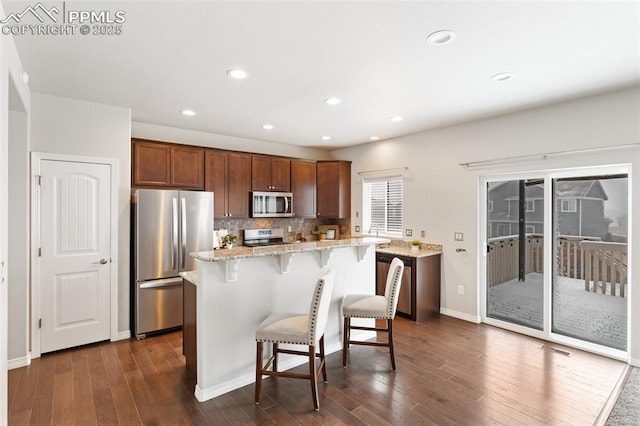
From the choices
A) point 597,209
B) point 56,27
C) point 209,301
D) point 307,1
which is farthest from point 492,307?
point 56,27

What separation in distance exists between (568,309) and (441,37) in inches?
134

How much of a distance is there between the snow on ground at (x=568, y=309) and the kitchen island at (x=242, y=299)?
2.40 metres

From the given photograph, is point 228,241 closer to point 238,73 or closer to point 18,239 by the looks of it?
point 18,239

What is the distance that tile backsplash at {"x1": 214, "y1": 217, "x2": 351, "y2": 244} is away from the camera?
534 centimetres

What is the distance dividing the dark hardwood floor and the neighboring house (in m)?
1.35

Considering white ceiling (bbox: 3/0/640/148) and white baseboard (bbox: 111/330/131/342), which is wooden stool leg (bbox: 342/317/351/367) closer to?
white ceiling (bbox: 3/0/640/148)

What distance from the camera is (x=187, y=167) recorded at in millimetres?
4531

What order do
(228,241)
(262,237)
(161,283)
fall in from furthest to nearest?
1. (262,237)
2. (228,241)
3. (161,283)

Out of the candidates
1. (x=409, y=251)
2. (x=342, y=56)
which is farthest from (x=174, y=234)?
(x=409, y=251)

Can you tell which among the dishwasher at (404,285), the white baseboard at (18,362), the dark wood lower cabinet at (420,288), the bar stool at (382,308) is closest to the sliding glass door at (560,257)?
the dark wood lower cabinet at (420,288)

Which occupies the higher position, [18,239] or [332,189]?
[332,189]

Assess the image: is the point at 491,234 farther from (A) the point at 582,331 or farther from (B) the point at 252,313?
(B) the point at 252,313


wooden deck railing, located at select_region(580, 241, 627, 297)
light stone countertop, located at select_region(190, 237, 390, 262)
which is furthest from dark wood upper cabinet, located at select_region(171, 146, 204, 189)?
wooden deck railing, located at select_region(580, 241, 627, 297)

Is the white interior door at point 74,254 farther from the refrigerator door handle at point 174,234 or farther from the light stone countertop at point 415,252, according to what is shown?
the light stone countertop at point 415,252
